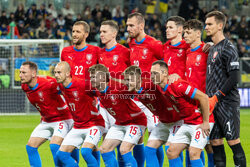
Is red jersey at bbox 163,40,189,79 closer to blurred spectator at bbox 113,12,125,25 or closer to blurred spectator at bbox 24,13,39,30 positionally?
blurred spectator at bbox 24,13,39,30

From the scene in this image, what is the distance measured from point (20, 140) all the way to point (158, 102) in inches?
234

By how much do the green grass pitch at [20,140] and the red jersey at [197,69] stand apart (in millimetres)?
1919

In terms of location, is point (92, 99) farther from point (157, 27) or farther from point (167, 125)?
point (157, 27)

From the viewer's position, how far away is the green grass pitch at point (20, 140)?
8484 mm

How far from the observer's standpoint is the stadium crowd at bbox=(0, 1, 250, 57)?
19.5 m

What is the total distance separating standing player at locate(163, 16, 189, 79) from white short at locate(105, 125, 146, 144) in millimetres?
1190

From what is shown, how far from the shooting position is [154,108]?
6.45m

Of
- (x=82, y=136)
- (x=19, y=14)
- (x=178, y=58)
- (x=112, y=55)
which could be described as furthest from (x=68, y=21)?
(x=82, y=136)

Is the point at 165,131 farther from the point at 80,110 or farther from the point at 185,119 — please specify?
A: the point at 80,110

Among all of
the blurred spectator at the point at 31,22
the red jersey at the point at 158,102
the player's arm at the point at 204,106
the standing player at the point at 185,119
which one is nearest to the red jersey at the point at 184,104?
the standing player at the point at 185,119

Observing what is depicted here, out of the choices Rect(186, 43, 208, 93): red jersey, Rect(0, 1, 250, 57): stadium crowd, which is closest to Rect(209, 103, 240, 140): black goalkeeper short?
Rect(186, 43, 208, 93): red jersey

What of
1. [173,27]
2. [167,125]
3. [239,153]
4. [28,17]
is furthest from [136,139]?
[28,17]

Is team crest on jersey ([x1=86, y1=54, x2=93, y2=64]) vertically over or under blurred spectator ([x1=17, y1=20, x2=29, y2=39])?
under

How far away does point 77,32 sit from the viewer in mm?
7652
